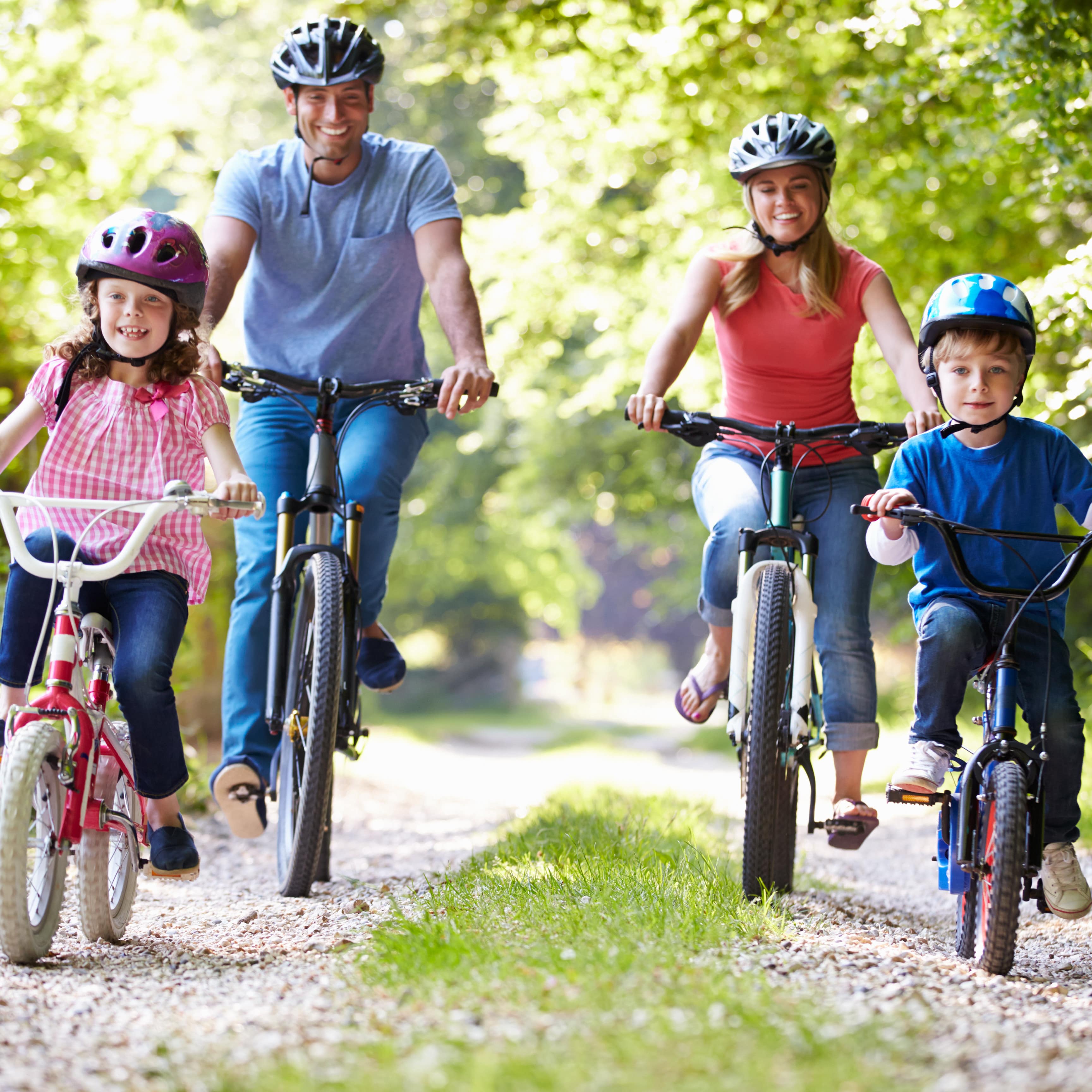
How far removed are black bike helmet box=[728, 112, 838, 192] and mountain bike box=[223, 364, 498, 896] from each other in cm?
117

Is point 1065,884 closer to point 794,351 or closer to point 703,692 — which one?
point 703,692

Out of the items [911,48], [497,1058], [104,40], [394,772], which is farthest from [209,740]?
[497,1058]

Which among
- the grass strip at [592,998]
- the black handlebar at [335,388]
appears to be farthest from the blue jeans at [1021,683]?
the black handlebar at [335,388]

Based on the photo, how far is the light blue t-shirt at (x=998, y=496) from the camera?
369 cm

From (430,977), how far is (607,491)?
14.6 metres

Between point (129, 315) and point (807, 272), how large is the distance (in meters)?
2.27

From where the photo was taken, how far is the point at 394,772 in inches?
544

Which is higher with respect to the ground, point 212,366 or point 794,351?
point 794,351

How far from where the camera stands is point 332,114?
4.72m

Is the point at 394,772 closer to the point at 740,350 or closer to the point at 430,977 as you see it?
the point at 740,350

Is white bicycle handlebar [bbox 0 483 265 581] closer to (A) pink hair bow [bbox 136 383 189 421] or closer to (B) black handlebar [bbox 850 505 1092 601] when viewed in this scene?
(A) pink hair bow [bbox 136 383 189 421]

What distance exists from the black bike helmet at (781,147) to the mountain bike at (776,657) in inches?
36.7

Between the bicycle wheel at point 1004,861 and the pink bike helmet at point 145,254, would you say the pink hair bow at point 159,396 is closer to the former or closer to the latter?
the pink bike helmet at point 145,254

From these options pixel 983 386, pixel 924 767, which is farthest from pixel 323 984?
pixel 983 386
